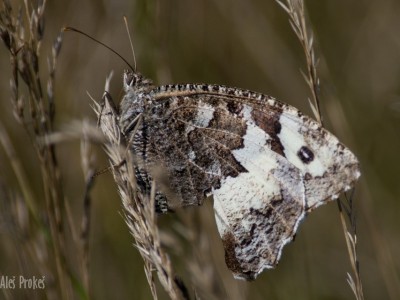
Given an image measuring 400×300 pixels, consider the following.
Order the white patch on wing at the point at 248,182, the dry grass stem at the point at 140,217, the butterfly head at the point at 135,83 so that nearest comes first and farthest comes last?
the dry grass stem at the point at 140,217 → the white patch on wing at the point at 248,182 → the butterfly head at the point at 135,83

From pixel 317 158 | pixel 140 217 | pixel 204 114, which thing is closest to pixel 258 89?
pixel 204 114

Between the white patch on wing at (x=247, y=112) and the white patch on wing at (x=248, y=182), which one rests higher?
the white patch on wing at (x=247, y=112)

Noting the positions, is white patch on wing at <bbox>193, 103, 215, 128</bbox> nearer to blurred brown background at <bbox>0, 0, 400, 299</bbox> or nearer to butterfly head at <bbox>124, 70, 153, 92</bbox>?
butterfly head at <bbox>124, 70, 153, 92</bbox>

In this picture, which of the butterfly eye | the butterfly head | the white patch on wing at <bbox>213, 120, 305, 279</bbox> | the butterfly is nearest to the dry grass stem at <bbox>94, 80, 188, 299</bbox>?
the butterfly

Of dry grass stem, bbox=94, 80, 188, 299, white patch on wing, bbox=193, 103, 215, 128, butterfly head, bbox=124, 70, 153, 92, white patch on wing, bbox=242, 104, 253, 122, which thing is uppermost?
butterfly head, bbox=124, 70, 153, 92

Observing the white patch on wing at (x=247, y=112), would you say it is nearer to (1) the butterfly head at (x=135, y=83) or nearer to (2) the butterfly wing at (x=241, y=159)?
(2) the butterfly wing at (x=241, y=159)

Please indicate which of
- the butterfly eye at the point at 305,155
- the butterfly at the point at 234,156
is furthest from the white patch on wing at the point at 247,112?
the butterfly eye at the point at 305,155

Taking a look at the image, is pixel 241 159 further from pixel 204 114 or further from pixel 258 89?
pixel 258 89
